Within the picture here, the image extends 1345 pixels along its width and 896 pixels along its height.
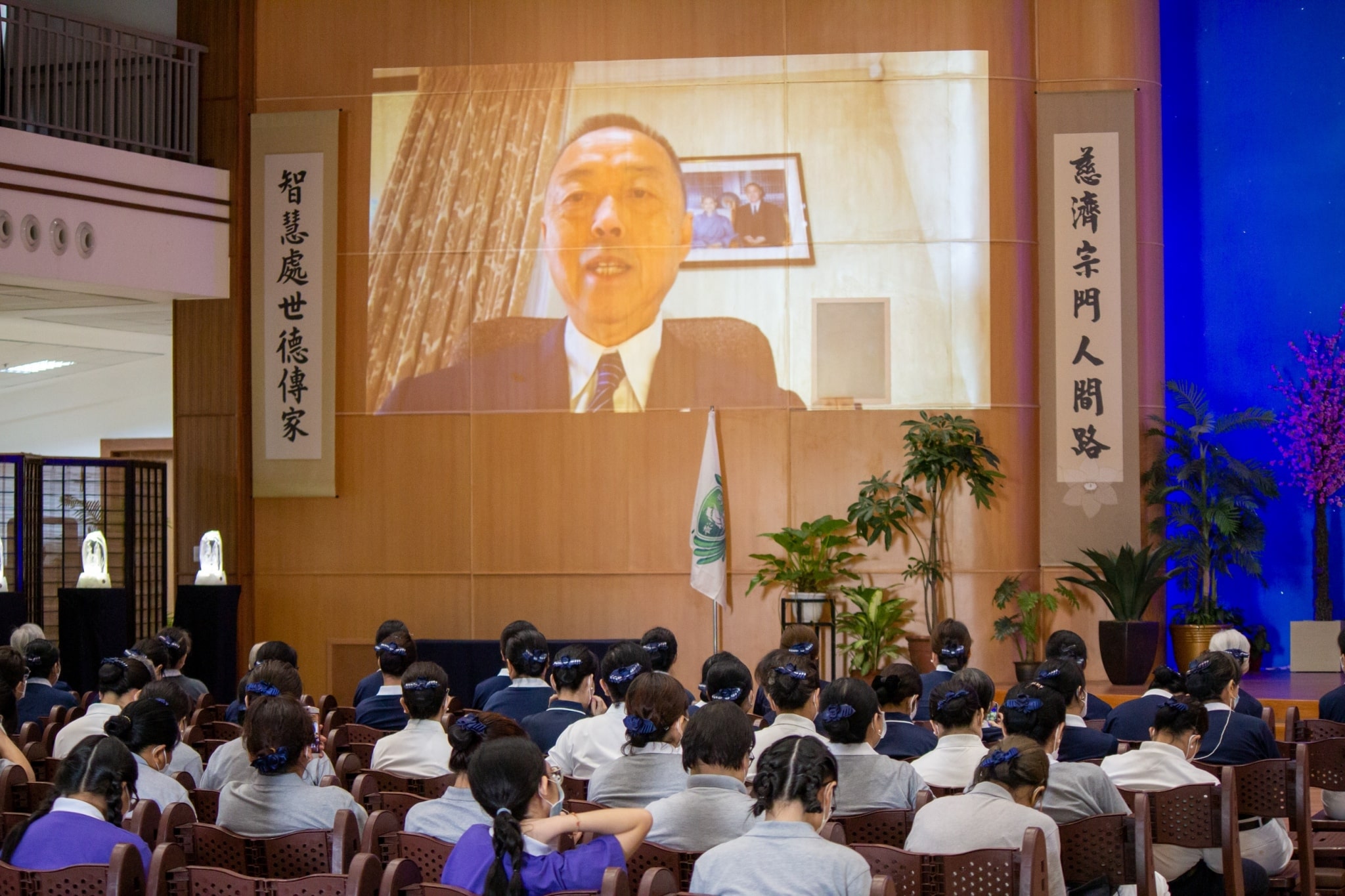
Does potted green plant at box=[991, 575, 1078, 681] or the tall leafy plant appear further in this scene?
the tall leafy plant

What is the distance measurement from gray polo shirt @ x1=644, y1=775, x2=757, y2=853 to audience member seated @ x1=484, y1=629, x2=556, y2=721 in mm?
2254

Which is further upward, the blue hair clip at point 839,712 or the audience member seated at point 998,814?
the blue hair clip at point 839,712

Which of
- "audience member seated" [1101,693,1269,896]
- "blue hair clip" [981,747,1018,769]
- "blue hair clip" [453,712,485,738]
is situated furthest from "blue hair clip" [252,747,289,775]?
"audience member seated" [1101,693,1269,896]

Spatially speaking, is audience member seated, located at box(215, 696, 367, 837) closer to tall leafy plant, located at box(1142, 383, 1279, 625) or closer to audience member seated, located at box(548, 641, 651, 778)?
audience member seated, located at box(548, 641, 651, 778)

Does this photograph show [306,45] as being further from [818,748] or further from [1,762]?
[818,748]

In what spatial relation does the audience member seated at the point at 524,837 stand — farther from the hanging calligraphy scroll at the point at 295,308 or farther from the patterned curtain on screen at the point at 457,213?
the hanging calligraphy scroll at the point at 295,308

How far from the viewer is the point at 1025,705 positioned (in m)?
3.88

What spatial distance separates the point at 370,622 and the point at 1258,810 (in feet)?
24.5

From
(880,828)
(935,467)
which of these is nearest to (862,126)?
(935,467)

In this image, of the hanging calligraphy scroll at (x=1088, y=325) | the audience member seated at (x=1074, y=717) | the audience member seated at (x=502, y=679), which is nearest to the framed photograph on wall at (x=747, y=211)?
the hanging calligraphy scroll at (x=1088, y=325)

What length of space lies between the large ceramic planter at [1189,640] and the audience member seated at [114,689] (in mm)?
7313

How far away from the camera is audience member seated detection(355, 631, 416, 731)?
600cm

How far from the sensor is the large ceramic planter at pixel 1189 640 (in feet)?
33.3

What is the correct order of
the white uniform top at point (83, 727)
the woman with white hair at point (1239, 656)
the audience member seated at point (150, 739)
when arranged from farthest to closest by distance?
the woman with white hair at point (1239, 656) → the white uniform top at point (83, 727) → the audience member seated at point (150, 739)
